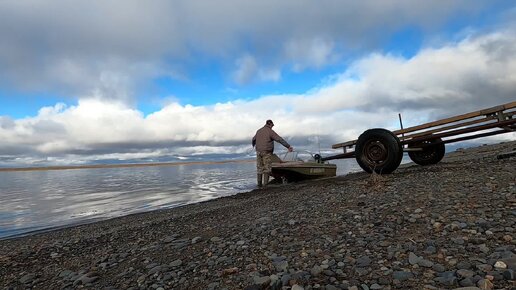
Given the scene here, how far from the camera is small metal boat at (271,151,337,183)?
18.1m

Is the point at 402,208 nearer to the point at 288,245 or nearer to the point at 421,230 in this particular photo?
the point at 421,230

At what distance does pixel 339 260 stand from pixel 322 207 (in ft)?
10.6

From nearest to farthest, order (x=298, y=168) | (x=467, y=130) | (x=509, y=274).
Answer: (x=509, y=274) → (x=467, y=130) → (x=298, y=168)

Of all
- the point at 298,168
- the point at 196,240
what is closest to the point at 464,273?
the point at 196,240

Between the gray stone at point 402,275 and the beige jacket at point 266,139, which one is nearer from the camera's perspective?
the gray stone at point 402,275

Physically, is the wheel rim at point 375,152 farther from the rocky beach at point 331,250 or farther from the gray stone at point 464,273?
the gray stone at point 464,273

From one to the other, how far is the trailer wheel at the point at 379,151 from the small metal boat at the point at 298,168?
735 cm

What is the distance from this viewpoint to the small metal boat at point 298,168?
714 inches

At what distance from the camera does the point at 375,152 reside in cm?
1077

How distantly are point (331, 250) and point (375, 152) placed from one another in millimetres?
7189

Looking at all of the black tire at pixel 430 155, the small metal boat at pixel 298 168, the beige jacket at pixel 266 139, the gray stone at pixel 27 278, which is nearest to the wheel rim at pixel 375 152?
the black tire at pixel 430 155

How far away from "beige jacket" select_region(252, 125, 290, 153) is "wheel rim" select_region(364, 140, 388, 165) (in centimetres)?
618

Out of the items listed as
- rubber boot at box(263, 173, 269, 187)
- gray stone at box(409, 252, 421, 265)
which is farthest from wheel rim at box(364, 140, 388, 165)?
rubber boot at box(263, 173, 269, 187)

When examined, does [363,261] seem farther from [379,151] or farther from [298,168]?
[298,168]
